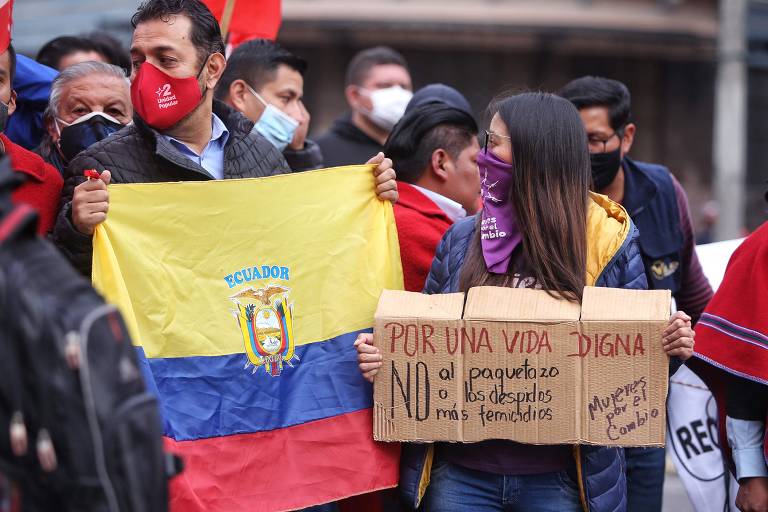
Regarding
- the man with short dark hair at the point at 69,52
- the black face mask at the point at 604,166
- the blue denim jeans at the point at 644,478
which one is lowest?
the blue denim jeans at the point at 644,478

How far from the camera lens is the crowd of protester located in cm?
346

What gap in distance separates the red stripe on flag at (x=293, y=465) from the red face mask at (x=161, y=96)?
1019mm

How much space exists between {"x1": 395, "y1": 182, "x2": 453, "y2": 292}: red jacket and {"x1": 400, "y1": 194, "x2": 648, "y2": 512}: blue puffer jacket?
1.35 ft

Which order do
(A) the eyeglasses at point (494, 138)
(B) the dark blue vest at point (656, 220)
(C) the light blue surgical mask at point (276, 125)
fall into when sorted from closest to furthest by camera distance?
(A) the eyeglasses at point (494, 138)
(B) the dark blue vest at point (656, 220)
(C) the light blue surgical mask at point (276, 125)

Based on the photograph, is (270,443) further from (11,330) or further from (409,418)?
(11,330)

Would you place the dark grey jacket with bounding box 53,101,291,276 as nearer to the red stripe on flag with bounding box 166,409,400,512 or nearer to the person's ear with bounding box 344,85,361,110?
the red stripe on flag with bounding box 166,409,400,512

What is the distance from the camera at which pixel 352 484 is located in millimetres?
3664

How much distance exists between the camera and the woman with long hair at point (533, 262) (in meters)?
3.43

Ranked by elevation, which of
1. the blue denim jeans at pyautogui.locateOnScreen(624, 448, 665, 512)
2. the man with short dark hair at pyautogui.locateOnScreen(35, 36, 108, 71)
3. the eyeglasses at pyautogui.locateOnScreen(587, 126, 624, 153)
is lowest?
the blue denim jeans at pyautogui.locateOnScreen(624, 448, 665, 512)

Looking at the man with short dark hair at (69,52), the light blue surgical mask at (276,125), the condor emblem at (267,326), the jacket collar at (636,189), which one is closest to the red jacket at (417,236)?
the condor emblem at (267,326)

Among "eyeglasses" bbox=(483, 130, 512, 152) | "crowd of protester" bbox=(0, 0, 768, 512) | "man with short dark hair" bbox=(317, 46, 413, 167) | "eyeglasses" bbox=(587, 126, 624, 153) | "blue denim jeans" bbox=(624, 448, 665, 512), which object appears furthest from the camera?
"man with short dark hair" bbox=(317, 46, 413, 167)

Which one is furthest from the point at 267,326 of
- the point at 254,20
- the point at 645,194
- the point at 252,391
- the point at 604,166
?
the point at 254,20

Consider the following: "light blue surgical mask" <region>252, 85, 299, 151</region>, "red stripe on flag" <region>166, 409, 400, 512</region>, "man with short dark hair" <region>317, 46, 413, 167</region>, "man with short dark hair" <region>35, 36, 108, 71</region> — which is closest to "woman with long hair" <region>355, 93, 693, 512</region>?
"red stripe on flag" <region>166, 409, 400, 512</region>

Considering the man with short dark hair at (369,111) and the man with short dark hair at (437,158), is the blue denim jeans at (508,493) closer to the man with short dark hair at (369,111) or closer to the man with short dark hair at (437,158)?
the man with short dark hair at (437,158)
